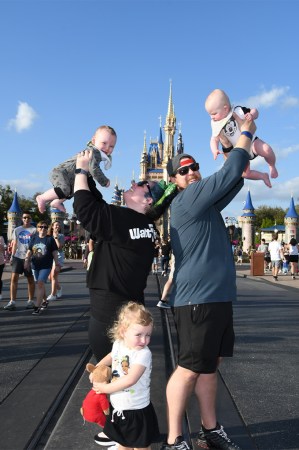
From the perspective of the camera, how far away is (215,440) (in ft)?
9.68

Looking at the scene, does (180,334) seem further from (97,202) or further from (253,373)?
(253,373)

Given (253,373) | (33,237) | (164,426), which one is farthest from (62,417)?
(33,237)

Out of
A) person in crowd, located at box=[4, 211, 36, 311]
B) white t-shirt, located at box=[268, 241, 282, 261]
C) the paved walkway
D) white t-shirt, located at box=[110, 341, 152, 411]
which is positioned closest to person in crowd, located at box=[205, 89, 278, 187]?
white t-shirt, located at box=[110, 341, 152, 411]

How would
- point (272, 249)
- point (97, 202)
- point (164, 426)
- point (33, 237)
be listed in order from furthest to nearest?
1. point (272, 249)
2. point (33, 237)
3. point (164, 426)
4. point (97, 202)

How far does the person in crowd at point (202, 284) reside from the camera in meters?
2.77

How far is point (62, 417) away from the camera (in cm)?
337

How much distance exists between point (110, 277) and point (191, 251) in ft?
1.62

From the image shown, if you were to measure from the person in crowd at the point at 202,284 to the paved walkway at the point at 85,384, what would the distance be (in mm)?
392

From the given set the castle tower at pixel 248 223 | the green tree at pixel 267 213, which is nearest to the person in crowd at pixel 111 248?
the castle tower at pixel 248 223

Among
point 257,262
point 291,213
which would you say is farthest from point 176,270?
point 291,213

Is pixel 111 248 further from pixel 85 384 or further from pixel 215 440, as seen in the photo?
pixel 85 384

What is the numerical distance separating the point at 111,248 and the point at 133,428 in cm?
98

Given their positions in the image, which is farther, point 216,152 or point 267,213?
point 267,213

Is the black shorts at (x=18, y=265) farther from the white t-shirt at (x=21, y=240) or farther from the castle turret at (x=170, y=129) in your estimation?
the castle turret at (x=170, y=129)
